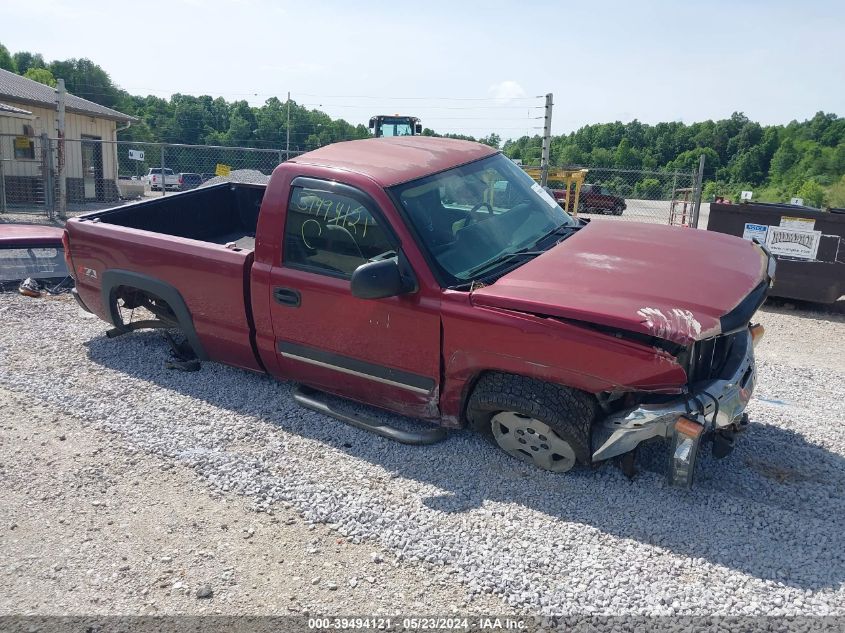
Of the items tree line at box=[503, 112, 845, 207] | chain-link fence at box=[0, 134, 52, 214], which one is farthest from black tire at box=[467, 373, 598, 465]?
tree line at box=[503, 112, 845, 207]

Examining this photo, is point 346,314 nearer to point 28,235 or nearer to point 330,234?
point 330,234

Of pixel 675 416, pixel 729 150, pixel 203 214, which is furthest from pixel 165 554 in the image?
pixel 729 150

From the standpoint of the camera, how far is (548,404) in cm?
375

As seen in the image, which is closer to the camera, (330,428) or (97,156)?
(330,428)

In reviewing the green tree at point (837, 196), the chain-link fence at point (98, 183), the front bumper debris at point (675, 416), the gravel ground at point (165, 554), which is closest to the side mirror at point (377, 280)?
the gravel ground at point (165, 554)

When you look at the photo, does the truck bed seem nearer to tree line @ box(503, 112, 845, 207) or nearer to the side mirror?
the side mirror

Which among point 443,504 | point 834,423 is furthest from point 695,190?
point 443,504

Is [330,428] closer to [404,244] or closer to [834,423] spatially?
[404,244]

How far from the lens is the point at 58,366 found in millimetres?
5688

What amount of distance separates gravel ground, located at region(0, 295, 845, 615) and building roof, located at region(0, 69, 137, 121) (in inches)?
745

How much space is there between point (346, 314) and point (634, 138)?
6689 cm

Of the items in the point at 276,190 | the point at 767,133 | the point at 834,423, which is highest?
the point at 767,133

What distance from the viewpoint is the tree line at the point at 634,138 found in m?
50.2

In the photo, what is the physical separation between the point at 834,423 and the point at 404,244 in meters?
3.35
